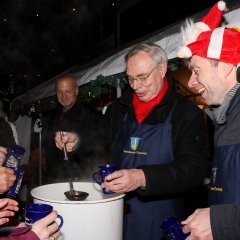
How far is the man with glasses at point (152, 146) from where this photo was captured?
6.23ft

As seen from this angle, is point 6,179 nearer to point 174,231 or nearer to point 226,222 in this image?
point 174,231

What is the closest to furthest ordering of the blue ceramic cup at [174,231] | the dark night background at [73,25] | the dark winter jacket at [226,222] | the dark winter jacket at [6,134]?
the dark winter jacket at [226,222]
the blue ceramic cup at [174,231]
the dark winter jacket at [6,134]
the dark night background at [73,25]

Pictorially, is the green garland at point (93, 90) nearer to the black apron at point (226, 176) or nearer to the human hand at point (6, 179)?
the black apron at point (226, 176)

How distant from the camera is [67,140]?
236 cm

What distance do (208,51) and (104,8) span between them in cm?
940

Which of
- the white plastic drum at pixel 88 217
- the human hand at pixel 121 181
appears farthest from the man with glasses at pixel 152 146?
the white plastic drum at pixel 88 217

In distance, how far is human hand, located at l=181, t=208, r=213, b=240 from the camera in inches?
51.1

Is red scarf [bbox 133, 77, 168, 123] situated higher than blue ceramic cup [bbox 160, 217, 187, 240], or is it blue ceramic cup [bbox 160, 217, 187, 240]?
red scarf [bbox 133, 77, 168, 123]

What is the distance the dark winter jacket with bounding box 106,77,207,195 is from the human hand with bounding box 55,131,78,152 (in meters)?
0.35

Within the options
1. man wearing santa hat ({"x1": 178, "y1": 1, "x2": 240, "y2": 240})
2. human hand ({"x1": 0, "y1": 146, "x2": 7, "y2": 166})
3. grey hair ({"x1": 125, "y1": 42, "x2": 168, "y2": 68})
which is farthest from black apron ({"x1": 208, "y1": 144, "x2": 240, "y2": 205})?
human hand ({"x1": 0, "y1": 146, "x2": 7, "y2": 166})

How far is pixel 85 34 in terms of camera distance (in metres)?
11.8

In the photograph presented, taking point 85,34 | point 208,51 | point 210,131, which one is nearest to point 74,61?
point 85,34

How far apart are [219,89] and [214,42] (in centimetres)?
26

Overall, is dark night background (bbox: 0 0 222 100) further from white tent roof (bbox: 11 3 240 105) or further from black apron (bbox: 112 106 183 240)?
black apron (bbox: 112 106 183 240)
